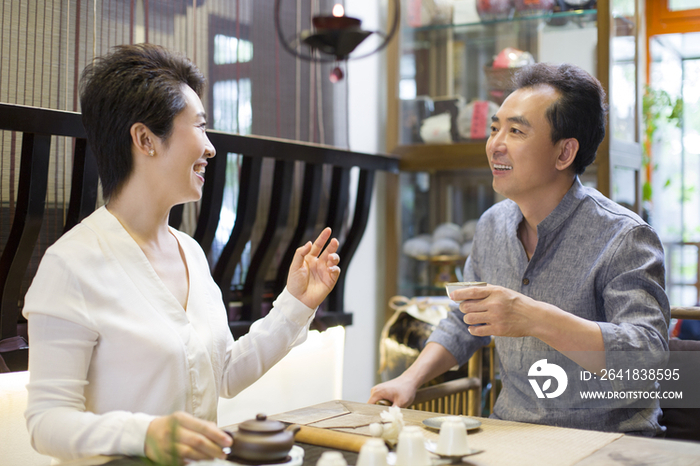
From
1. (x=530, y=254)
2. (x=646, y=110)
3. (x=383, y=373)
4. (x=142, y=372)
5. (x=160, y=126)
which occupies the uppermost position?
(x=646, y=110)

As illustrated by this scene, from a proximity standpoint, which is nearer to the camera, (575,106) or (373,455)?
(373,455)

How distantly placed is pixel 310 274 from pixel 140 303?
44 cm

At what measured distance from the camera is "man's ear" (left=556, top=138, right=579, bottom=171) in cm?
186

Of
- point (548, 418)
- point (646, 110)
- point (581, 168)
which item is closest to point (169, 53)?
point (581, 168)

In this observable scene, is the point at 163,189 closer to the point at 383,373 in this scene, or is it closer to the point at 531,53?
the point at 383,373

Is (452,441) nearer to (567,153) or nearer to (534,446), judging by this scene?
(534,446)

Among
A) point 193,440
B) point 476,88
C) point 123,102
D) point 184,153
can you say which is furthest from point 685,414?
point 476,88

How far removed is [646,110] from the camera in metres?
4.29

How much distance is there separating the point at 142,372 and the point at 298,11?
1.96 meters

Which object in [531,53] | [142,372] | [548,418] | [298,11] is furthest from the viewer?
[531,53]

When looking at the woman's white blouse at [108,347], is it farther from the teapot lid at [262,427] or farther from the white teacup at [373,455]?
the white teacup at [373,455]

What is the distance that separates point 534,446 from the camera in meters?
1.28

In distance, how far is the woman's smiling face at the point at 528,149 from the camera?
1.85 meters

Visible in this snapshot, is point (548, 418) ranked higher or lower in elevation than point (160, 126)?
lower
